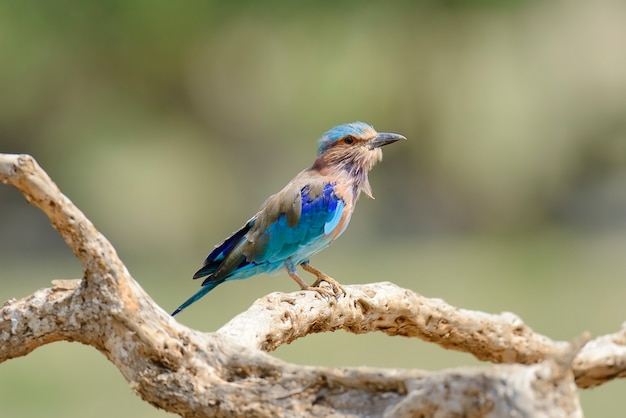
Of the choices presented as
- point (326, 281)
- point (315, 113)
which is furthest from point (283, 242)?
point (315, 113)

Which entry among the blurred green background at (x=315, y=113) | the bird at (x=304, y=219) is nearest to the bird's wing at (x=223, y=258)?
the bird at (x=304, y=219)

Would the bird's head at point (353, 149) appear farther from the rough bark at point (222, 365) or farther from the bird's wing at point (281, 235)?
the rough bark at point (222, 365)

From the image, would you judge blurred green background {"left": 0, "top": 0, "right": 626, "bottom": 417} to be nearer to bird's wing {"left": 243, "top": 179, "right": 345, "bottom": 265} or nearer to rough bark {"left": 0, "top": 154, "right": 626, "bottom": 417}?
bird's wing {"left": 243, "top": 179, "right": 345, "bottom": 265}

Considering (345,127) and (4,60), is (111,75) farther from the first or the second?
(345,127)

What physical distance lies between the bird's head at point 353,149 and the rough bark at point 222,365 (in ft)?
4.29

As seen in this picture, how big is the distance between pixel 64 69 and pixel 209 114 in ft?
6.10

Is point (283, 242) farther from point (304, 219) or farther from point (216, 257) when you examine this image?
point (216, 257)

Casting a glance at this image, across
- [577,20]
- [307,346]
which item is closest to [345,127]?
[307,346]

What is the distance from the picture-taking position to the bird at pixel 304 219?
397 cm

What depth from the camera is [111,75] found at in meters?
15.0

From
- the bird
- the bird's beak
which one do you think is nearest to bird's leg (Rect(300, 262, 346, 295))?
the bird

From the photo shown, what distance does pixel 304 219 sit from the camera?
4.02 metres

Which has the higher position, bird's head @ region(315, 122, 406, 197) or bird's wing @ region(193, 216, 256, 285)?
bird's head @ region(315, 122, 406, 197)

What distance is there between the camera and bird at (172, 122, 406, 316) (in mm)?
3969
